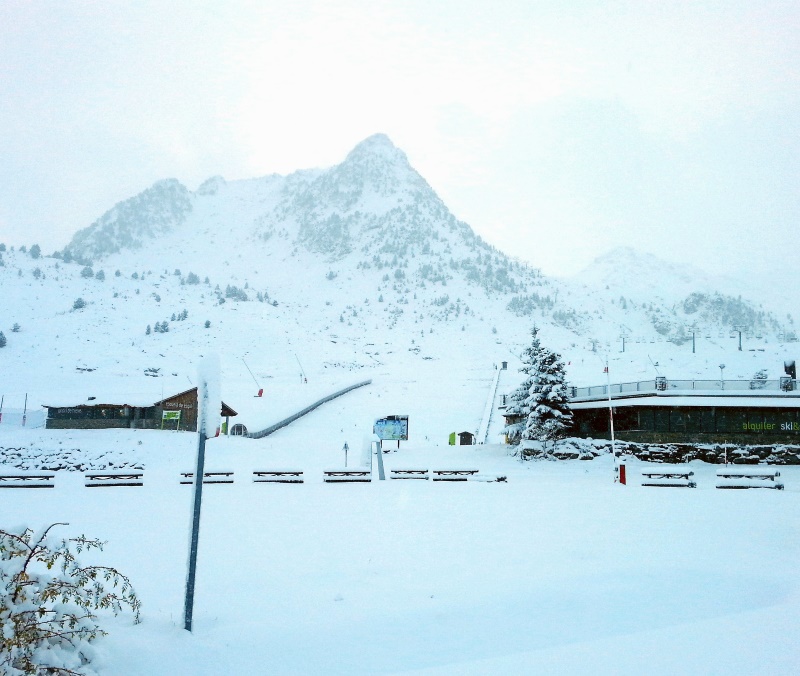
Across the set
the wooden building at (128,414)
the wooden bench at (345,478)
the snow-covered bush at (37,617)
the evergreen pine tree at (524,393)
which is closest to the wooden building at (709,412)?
the evergreen pine tree at (524,393)

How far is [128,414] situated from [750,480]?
45.5 meters

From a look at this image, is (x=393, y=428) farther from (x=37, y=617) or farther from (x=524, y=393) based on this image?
(x=37, y=617)

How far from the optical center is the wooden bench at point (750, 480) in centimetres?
2361

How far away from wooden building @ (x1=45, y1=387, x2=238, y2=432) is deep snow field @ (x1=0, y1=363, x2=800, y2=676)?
26.6m

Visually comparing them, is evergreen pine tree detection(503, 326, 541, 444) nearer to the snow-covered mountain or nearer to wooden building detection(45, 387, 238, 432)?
wooden building detection(45, 387, 238, 432)

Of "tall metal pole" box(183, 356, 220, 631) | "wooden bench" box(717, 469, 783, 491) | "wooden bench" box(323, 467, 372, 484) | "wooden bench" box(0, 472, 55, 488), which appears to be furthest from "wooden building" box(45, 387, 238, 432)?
"tall metal pole" box(183, 356, 220, 631)

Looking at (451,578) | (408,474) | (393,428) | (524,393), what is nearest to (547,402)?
(524,393)

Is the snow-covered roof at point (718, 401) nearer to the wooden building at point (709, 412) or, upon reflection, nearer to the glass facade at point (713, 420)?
the wooden building at point (709, 412)

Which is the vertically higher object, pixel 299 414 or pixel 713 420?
pixel 299 414

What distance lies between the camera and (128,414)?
48812 mm

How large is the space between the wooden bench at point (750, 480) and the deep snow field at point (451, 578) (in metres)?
1.71

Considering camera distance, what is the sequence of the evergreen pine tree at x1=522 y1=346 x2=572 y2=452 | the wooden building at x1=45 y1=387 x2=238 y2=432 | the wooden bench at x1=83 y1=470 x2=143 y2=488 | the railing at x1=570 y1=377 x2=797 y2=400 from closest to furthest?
the wooden bench at x1=83 y1=470 x2=143 y2=488, the railing at x1=570 y1=377 x2=797 y2=400, the evergreen pine tree at x1=522 y1=346 x2=572 y2=452, the wooden building at x1=45 y1=387 x2=238 y2=432

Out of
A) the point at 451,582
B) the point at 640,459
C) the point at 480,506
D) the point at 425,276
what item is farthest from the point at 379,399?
the point at 425,276

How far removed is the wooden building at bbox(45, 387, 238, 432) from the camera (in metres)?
48.1
